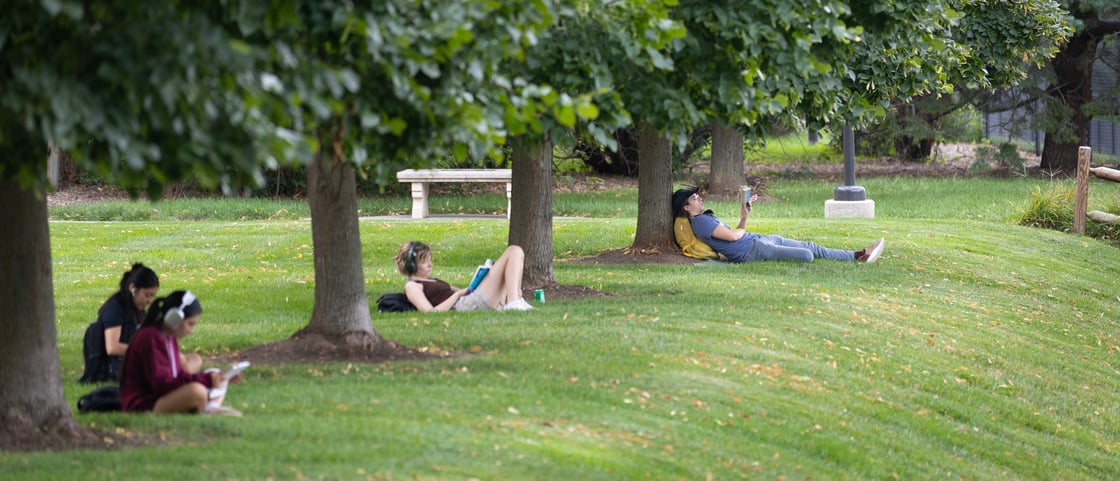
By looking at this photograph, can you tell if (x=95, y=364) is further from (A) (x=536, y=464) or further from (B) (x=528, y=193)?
(B) (x=528, y=193)

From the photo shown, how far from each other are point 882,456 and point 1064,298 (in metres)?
8.19

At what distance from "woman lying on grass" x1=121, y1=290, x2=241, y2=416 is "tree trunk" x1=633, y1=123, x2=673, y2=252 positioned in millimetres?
8583

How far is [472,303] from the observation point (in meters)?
10.4

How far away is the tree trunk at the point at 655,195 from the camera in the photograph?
14688 mm

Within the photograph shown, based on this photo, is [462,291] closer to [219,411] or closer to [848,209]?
[219,411]

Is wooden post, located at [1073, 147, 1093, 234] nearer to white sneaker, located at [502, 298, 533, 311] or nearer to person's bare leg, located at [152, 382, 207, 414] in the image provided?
white sneaker, located at [502, 298, 533, 311]

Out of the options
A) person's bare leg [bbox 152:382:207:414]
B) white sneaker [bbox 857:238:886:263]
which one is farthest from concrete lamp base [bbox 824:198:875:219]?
person's bare leg [bbox 152:382:207:414]

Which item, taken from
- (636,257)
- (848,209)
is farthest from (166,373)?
(848,209)

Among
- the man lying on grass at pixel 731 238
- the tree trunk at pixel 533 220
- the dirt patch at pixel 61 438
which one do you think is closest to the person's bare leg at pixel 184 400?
the dirt patch at pixel 61 438

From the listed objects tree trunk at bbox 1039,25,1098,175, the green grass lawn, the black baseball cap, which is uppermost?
tree trunk at bbox 1039,25,1098,175

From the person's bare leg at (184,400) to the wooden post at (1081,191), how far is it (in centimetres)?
1704

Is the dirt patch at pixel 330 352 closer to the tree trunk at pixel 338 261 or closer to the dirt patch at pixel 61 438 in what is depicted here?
the tree trunk at pixel 338 261

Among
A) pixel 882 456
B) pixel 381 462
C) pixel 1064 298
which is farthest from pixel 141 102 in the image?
pixel 1064 298

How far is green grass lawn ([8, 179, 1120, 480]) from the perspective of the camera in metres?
6.21
